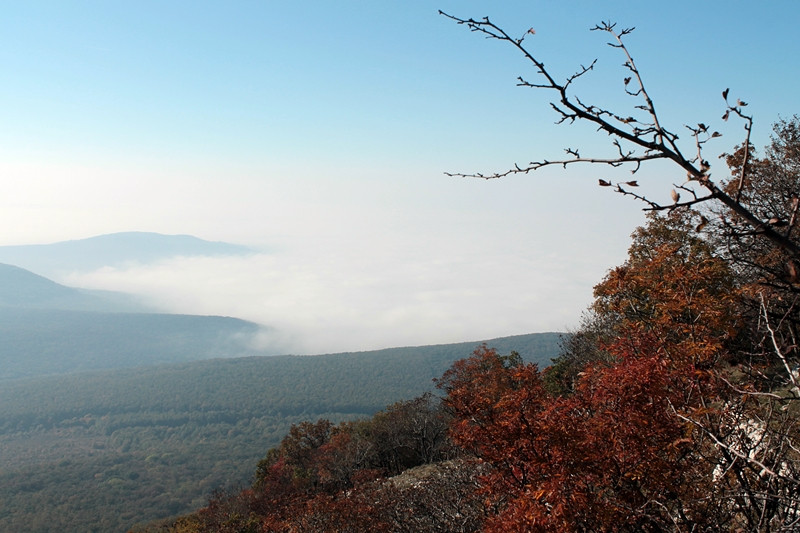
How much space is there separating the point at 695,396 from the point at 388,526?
9.46 metres

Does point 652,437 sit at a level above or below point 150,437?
above

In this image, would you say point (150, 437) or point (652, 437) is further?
point (150, 437)

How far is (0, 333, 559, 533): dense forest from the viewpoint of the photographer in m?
87.5

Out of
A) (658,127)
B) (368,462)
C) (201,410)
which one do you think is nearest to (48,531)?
(368,462)

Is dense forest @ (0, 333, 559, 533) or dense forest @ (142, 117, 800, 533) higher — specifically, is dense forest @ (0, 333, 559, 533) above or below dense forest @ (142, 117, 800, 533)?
below

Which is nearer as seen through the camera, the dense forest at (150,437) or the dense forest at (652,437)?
the dense forest at (652,437)

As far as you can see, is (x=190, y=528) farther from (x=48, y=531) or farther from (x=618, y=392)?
(x=48, y=531)

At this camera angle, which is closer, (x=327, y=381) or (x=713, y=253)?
(x=713, y=253)

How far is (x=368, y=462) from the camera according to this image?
125 feet

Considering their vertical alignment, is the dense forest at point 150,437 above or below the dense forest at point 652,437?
below

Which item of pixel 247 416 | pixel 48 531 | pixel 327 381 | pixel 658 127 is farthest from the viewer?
pixel 327 381

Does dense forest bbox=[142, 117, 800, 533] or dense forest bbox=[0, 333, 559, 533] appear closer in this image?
dense forest bbox=[142, 117, 800, 533]

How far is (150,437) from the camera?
160 meters

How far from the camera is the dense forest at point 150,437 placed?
87500 millimetres
